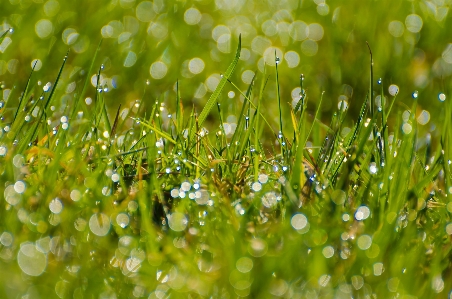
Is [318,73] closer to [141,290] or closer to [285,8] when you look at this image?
[285,8]

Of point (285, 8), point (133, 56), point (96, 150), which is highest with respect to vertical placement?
point (96, 150)

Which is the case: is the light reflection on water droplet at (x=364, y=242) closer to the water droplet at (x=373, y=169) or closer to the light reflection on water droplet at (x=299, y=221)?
the light reflection on water droplet at (x=299, y=221)

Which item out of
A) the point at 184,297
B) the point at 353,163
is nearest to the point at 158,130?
the point at 353,163

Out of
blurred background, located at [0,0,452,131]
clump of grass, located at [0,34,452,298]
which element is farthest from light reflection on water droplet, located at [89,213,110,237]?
blurred background, located at [0,0,452,131]

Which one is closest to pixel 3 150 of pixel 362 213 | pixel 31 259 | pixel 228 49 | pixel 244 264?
pixel 31 259

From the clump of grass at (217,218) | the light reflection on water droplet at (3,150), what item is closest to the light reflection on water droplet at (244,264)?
the clump of grass at (217,218)

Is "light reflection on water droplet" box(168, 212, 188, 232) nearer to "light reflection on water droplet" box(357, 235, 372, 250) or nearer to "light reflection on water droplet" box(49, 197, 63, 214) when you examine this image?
"light reflection on water droplet" box(49, 197, 63, 214)
